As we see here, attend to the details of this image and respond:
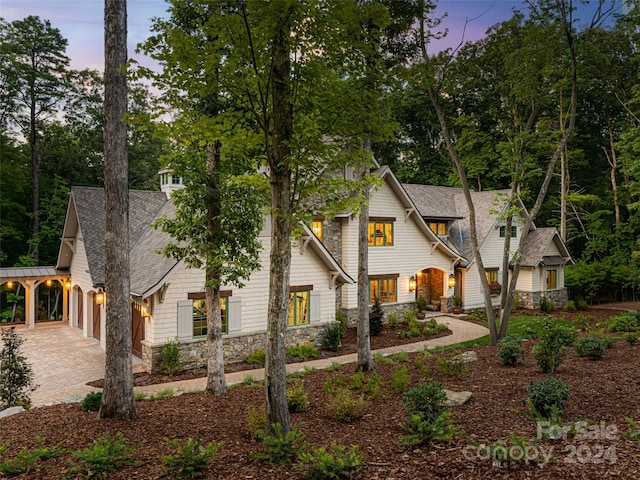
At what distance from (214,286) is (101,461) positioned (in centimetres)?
475

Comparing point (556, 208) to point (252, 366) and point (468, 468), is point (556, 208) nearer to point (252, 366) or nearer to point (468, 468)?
point (252, 366)

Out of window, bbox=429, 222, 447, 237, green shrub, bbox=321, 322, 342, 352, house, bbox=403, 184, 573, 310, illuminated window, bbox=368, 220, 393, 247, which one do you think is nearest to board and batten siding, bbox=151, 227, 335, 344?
green shrub, bbox=321, 322, 342, 352

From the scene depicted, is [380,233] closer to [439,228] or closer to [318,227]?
[318,227]

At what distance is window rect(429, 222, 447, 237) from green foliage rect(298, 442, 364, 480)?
18.8 metres

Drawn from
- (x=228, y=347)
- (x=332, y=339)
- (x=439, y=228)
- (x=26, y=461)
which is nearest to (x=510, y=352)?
(x=332, y=339)

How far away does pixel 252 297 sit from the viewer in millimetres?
13391

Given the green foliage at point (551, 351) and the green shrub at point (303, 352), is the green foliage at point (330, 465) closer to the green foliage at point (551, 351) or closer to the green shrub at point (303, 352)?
the green foliage at point (551, 351)

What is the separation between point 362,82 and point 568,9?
9700 millimetres

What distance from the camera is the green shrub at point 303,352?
1321 cm

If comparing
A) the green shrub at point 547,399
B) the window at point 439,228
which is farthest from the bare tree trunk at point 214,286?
the window at point 439,228

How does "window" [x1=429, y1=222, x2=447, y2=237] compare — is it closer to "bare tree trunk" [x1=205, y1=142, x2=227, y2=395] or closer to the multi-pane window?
the multi-pane window

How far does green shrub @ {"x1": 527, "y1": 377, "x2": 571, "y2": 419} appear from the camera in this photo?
5.64 meters

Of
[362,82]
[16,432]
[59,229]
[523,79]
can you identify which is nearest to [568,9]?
[523,79]

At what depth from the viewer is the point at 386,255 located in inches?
757
